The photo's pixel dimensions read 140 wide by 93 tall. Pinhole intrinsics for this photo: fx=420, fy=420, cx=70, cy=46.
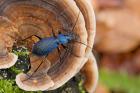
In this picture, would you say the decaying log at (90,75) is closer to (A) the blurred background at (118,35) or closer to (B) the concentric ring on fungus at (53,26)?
(B) the concentric ring on fungus at (53,26)

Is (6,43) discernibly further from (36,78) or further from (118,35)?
(118,35)

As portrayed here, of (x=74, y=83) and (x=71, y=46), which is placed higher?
(x=71, y=46)

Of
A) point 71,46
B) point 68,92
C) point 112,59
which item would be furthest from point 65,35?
point 112,59

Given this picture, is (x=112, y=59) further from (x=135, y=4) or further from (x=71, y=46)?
(x=71, y=46)

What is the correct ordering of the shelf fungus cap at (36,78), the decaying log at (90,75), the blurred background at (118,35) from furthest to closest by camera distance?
1. the blurred background at (118,35)
2. the decaying log at (90,75)
3. the shelf fungus cap at (36,78)

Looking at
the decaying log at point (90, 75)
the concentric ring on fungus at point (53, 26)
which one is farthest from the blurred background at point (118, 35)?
the concentric ring on fungus at point (53, 26)

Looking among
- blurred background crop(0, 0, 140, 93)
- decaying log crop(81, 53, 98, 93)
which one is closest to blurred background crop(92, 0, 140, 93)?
blurred background crop(0, 0, 140, 93)
